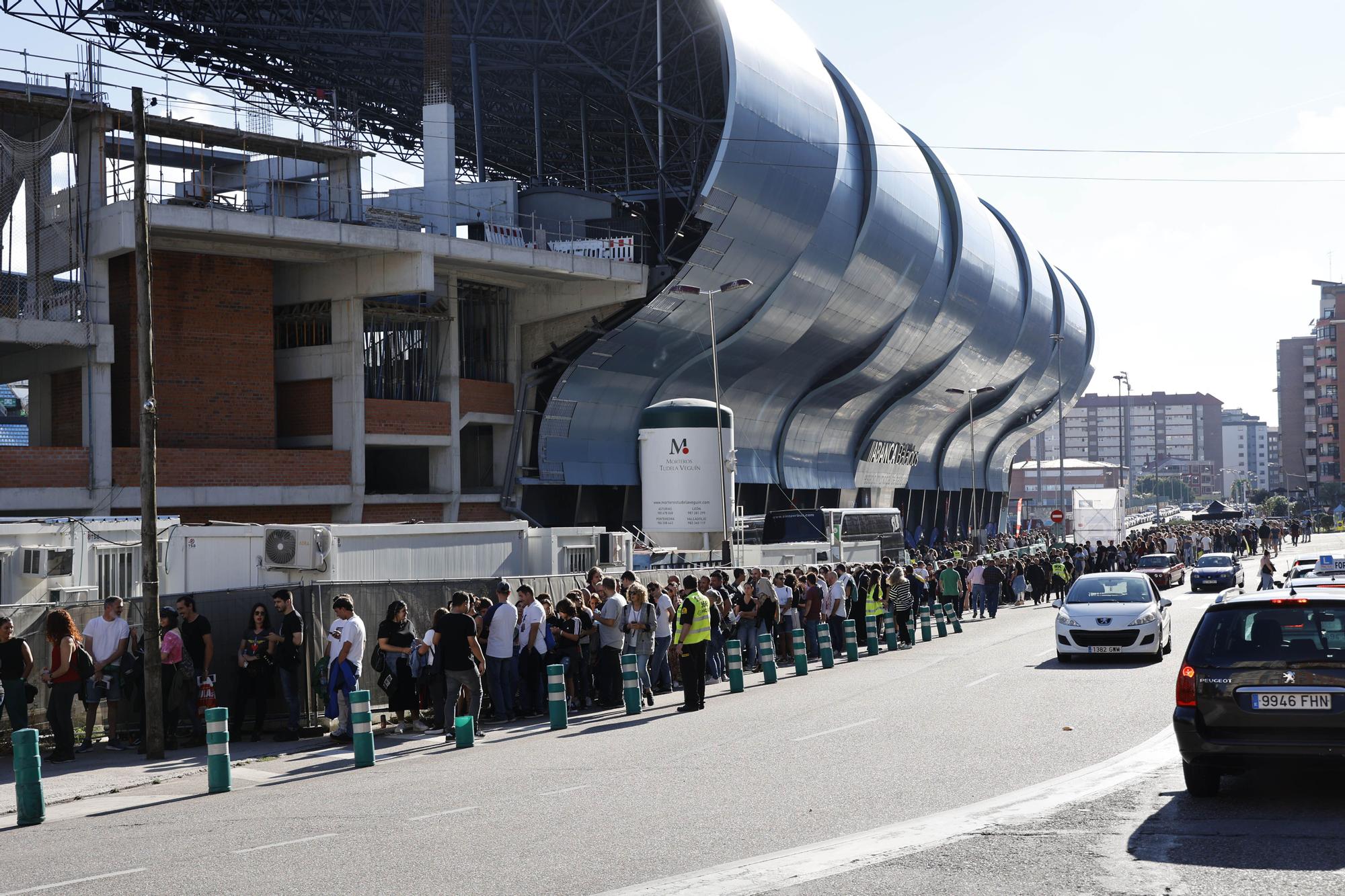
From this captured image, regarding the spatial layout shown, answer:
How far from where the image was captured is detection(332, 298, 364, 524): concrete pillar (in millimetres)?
37094

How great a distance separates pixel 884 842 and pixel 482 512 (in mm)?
36414

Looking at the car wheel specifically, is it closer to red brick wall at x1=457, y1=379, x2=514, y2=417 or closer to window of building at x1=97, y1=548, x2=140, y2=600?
window of building at x1=97, y1=548, x2=140, y2=600

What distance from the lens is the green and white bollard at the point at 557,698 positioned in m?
15.3

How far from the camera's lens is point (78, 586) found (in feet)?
62.4

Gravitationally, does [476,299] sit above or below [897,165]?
below

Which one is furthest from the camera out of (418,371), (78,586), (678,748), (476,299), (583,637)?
(476,299)

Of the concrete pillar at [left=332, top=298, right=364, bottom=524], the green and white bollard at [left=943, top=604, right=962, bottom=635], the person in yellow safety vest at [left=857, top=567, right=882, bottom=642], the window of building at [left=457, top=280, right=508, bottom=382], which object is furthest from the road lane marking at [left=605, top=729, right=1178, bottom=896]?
the window of building at [left=457, top=280, right=508, bottom=382]

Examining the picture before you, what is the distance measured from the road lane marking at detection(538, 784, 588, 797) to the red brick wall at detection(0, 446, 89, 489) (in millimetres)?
23799

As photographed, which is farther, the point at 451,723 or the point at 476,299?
the point at 476,299

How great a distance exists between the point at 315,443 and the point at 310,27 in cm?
1686

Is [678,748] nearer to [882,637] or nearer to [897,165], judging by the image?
[882,637]

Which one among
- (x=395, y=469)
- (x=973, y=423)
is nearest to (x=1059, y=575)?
(x=395, y=469)

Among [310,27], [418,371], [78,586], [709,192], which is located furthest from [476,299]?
[78,586]

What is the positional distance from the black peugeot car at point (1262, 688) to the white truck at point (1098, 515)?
56196mm
